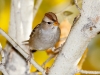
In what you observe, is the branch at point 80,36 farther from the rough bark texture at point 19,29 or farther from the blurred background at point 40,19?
the blurred background at point 40,19

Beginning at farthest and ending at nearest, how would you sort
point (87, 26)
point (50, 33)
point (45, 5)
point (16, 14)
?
point (45, 5) → point (50, 33) → point (16, 14) → point (87, 26)

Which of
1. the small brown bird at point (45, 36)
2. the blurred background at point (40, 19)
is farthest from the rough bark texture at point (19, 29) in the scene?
the blurred background at point (40, 19)

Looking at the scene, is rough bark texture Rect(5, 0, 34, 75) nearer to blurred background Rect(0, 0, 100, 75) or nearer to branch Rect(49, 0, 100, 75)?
branch Rect(49, 0, 100, 75)

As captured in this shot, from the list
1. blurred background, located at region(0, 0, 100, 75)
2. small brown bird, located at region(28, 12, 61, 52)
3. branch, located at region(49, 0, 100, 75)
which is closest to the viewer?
branch, located at region(49, 0, 100, 75)

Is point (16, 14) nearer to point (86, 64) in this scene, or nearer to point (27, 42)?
point (27, 42)

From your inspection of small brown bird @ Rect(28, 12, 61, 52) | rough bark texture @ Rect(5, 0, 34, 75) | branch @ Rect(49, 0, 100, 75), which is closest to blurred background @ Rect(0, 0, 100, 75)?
small brown bird @ Rect(28, 12, 61, 52)

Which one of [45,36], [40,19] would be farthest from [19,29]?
[40,19]

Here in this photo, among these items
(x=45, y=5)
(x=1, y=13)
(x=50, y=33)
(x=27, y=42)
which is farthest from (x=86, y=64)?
(x=27, y=42)
